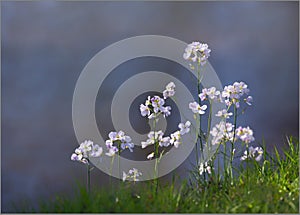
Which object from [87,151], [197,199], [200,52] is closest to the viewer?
[197,199]

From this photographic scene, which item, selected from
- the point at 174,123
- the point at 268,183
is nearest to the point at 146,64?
the point at 174,123

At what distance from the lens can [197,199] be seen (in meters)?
1.52

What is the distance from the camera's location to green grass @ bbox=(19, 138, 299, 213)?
4.49 feet

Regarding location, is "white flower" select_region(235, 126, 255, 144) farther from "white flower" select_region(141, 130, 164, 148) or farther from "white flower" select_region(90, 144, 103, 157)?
"white flower" select_region(90, 144, 103, 157)

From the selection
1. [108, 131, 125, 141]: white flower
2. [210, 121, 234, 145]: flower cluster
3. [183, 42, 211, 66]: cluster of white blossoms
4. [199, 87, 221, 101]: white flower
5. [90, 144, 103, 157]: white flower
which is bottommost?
[90, 144, 103, 157]: white flower

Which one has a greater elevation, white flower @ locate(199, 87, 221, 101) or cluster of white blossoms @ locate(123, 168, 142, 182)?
white flower @ locate(199, 87, 221, 101)

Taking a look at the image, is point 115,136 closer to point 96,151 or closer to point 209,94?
point 96,151

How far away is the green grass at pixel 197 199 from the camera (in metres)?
1.37

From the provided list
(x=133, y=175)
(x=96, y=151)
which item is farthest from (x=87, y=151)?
(x=133, y=175)

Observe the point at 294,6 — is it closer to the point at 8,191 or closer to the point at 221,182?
the point at 221,182

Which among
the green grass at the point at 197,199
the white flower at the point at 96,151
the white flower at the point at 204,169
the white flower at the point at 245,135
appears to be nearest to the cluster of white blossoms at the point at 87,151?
the white flower at the point at 96,151

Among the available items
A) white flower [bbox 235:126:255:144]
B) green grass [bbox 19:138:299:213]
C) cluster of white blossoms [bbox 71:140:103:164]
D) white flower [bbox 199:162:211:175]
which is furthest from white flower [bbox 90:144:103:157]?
white flower [bbox 235:126:255:144]

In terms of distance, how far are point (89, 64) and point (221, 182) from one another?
65.7 inches

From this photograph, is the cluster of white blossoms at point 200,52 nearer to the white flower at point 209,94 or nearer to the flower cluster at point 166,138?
the white flower at point 209,94
